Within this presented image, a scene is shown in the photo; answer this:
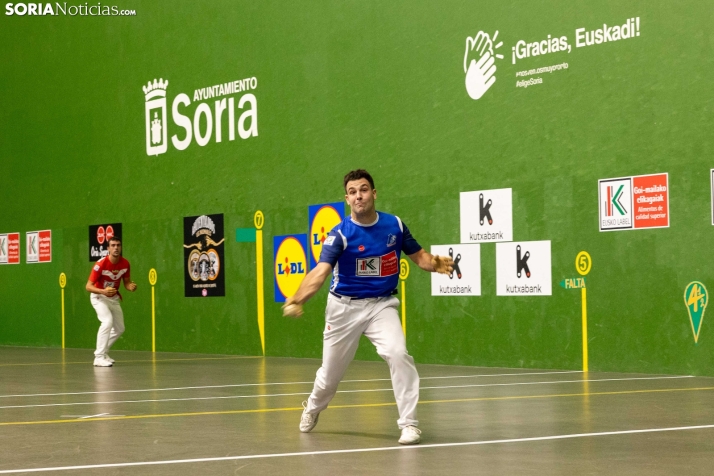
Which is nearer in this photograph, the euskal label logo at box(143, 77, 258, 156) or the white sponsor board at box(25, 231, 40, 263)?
the euskal label logo at box(143, 77, 258, 156)

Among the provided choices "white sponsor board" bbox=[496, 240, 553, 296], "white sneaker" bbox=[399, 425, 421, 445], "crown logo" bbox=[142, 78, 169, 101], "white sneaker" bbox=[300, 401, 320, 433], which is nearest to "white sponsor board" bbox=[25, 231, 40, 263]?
"crown logo" bbox=[142, 78, 169, 101]

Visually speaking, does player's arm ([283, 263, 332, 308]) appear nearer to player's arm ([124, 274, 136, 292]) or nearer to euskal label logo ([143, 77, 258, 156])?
player's arm ([124, 274, 136, 292])

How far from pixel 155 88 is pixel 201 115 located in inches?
49.3

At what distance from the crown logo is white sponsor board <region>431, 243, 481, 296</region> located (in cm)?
616

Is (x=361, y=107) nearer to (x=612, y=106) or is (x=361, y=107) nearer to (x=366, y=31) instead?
(x=366, y=31)

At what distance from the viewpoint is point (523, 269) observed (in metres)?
13.4

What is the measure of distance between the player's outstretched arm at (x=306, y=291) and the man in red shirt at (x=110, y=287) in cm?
859

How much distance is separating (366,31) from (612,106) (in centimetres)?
396

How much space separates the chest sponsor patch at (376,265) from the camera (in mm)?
7152

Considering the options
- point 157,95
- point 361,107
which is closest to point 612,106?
point 361,107

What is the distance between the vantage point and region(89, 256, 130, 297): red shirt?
15461 millimetres

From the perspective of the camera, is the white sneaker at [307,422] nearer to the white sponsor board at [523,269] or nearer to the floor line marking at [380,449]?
the floor line marking at [380,449]

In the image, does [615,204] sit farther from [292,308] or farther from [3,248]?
[3,248]

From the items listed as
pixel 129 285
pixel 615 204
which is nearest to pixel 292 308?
pixel 615 204
